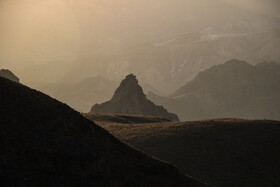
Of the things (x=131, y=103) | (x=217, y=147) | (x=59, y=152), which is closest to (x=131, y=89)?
(x=131, y=103)

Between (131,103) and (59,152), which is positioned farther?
(131,103)

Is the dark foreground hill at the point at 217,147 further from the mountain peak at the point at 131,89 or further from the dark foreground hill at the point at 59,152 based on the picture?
the mountain peak at the point at 131,89

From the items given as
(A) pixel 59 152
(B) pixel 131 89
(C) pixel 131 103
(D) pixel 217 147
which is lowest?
Result: (A) pixel 59 152

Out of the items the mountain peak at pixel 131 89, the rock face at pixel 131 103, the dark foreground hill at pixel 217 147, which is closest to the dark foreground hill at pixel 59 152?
the dark foreground hill at pixel 217 147

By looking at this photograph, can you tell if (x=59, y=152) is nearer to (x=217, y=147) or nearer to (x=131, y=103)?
(x=217, y=147)

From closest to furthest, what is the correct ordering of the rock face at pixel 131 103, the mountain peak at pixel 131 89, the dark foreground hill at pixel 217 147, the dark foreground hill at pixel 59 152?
the dark foreground hill at pixel 59 152, the dark foreground hill at pixel 217 147, the rock face at pixel 131 103, the mountain peak at pixel 131 89

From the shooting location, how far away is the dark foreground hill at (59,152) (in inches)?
1005

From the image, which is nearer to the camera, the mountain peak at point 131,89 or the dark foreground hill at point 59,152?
the dark foreground hill at point 59,152

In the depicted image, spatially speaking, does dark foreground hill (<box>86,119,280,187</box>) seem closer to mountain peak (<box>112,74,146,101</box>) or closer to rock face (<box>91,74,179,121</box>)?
rock face (<box>91,74,179,121</box>)

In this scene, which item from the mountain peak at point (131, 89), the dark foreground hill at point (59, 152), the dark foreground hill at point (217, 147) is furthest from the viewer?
the mountain peak at point (131, 89)

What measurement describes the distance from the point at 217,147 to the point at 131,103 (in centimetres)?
7954

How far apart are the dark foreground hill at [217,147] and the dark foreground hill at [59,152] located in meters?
20.0

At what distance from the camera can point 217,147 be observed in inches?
2441

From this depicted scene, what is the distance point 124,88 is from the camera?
14575cm
